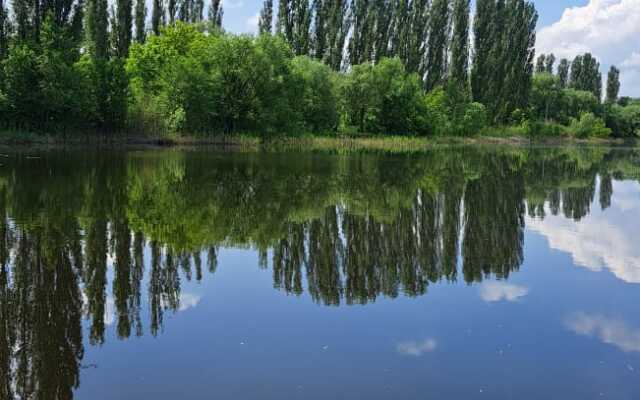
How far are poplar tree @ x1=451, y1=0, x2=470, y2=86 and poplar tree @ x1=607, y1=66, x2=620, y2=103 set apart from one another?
2069 inches

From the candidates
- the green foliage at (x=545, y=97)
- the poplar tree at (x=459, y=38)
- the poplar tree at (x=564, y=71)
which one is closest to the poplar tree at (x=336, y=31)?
the poplar tree at (x=459, y=38)

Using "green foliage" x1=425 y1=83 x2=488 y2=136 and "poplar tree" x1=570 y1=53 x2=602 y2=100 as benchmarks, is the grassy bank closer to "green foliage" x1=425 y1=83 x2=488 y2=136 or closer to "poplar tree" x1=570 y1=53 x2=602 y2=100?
"green foliage" x1=425 y1=83 x2=488 y2=136

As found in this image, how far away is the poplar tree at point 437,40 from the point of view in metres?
63.1

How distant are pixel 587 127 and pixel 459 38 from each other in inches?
1201

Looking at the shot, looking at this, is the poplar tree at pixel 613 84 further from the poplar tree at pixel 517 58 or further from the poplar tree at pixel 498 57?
the poplar tree at pixel 498 57

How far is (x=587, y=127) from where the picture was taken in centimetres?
8388

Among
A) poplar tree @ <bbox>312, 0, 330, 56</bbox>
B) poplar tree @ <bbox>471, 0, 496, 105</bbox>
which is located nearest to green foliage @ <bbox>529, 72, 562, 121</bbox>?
poplar tree @ <bbox>471, 0, 496, 105</bbox>

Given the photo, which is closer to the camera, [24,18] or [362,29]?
[24,18]

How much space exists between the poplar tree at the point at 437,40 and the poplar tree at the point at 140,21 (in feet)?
94.6

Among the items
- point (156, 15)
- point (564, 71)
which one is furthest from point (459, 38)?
point (564, 71)

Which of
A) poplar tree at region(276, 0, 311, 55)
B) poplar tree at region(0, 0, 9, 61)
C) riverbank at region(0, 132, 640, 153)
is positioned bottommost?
riverbank at region(0, 132, 640, 153)

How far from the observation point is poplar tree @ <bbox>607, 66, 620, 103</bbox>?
105 metres

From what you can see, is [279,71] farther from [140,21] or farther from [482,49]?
[482,49]

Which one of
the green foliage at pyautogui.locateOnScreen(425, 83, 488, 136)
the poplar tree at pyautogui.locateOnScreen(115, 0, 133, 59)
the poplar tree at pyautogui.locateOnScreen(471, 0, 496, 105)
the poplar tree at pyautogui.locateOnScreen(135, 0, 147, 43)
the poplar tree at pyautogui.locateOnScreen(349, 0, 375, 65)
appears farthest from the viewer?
the poplar tree at pyautogui.locateOnScreen(471, 0, 496, 105)
